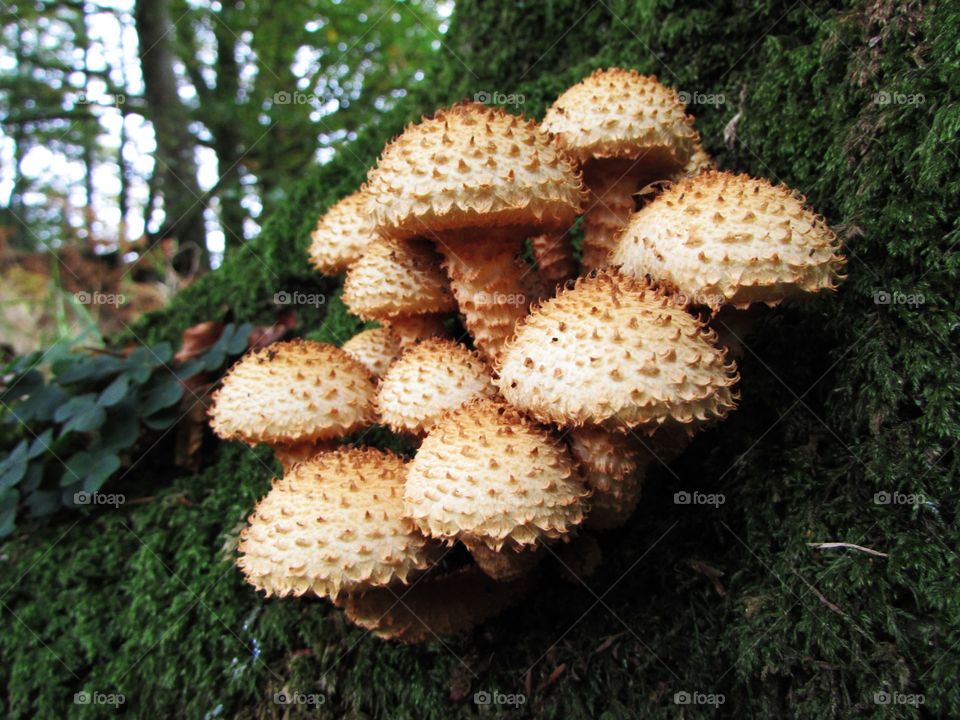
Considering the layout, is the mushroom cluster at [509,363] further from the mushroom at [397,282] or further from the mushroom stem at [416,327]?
the mushroom stem at [416,327]

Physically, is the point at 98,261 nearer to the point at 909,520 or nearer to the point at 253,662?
the point at 253,662
